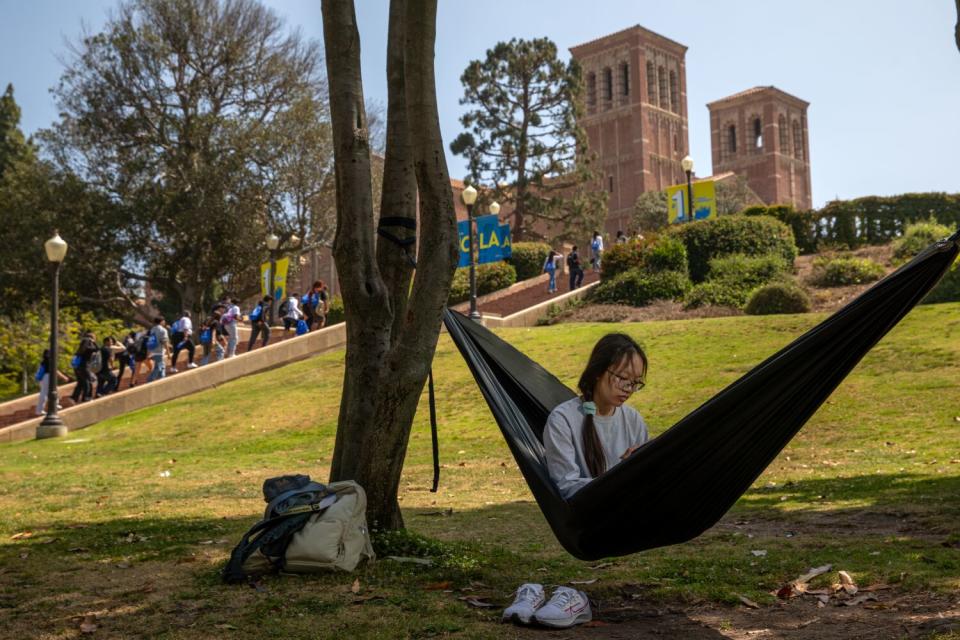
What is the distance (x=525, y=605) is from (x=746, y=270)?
71.6ft

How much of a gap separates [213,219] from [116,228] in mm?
3549

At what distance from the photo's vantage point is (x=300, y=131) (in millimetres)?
37938

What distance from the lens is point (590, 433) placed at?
4.58 meters

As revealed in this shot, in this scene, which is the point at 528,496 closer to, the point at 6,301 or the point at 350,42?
the point at 350,42

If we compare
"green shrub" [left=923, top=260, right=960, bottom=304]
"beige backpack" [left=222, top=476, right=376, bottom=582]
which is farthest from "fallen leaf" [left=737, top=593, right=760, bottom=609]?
"green shrub" [left=923, top=260, right=960, bottom=304]

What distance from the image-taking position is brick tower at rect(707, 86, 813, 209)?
89625 mm

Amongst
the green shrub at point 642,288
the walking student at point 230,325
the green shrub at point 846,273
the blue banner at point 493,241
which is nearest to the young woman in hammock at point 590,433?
the walking student at point 230,325

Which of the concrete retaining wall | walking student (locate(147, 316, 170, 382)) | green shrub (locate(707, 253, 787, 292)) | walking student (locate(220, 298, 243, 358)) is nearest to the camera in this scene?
the concrete retaining wall

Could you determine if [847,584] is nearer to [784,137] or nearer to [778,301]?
[778,301]

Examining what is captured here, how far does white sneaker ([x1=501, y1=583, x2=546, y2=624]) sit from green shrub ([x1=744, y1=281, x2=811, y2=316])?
17951 millimetres

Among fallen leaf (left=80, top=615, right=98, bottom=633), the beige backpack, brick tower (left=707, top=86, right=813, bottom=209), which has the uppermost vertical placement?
brick tower (left=707, top=86, right=813, bottom=209)

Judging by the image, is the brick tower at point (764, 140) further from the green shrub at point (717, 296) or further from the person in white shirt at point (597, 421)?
the person in white shirt at point (597, 421)

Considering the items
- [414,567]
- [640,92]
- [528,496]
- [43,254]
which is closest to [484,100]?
[43,254]

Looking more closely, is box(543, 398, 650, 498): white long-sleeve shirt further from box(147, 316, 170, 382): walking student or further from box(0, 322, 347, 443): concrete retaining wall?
box(147, 316, 170, 382): walking student
